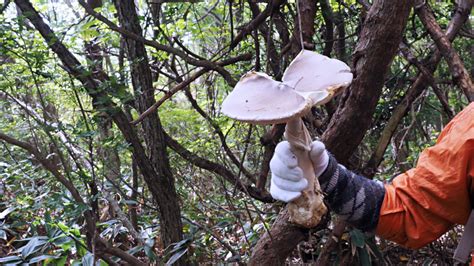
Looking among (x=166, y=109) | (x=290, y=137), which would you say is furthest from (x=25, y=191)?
(x=290, y=137)

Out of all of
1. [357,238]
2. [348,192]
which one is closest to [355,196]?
[348,192]

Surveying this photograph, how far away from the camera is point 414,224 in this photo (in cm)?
117

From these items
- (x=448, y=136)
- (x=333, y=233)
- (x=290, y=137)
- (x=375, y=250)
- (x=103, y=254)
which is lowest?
(x=375, y=250)

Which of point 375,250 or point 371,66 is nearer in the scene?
point 371,66

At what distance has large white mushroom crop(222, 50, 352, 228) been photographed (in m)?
0.79

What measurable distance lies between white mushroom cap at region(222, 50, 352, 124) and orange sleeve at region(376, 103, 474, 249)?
0.38 m

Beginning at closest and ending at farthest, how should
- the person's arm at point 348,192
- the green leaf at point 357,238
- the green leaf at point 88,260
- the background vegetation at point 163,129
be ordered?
the person's arm at point 348,192, the background vegetation at point 163,129, the green leaf at point 88,260, the green leaf at point 357,238

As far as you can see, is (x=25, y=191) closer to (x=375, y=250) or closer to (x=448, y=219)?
(x=375, y=250)

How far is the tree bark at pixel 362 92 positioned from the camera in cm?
120

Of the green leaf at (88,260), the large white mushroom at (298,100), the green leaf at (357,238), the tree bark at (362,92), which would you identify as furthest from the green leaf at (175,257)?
the large white mushroom at (298,100)

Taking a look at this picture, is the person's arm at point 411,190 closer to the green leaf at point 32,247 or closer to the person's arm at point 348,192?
the person's arm at point 348,192

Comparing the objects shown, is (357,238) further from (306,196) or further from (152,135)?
(152,135)

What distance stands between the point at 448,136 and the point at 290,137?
435mm

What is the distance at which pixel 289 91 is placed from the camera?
0.83 meters
